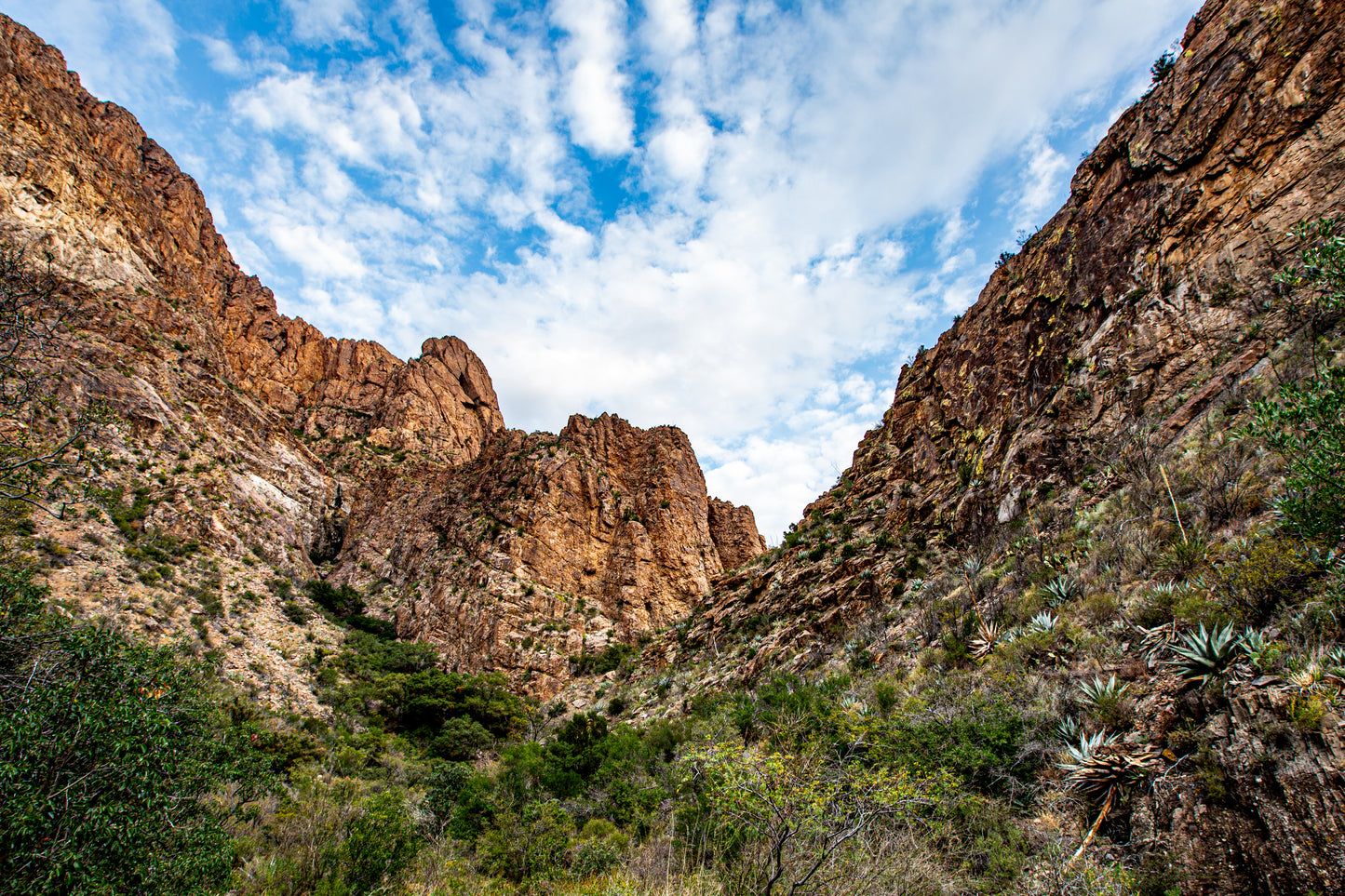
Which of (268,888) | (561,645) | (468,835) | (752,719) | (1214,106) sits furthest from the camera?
(561,645)

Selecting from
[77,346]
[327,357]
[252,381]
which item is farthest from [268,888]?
[327,357]

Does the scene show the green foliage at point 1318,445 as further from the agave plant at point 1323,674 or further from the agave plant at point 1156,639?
the agave plant at point 1323,674

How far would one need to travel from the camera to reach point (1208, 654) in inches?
186

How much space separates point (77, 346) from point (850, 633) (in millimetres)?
36288

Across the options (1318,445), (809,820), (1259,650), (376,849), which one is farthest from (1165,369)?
(376,849)

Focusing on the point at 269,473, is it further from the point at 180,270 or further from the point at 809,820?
the point at 809,820

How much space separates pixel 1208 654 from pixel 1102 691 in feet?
4.01

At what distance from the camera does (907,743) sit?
23.7 feet

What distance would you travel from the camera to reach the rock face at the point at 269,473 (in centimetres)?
2166

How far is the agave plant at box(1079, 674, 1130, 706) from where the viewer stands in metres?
5.50

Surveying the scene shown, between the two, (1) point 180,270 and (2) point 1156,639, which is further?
(1) point 180,270

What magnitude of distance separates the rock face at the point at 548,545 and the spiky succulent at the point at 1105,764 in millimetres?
28072

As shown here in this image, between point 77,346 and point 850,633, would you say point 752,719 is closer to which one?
point 850,633

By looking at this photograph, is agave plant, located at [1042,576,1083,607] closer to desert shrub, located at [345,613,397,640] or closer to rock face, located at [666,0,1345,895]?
rock face, located at [666,0,1345,895]
